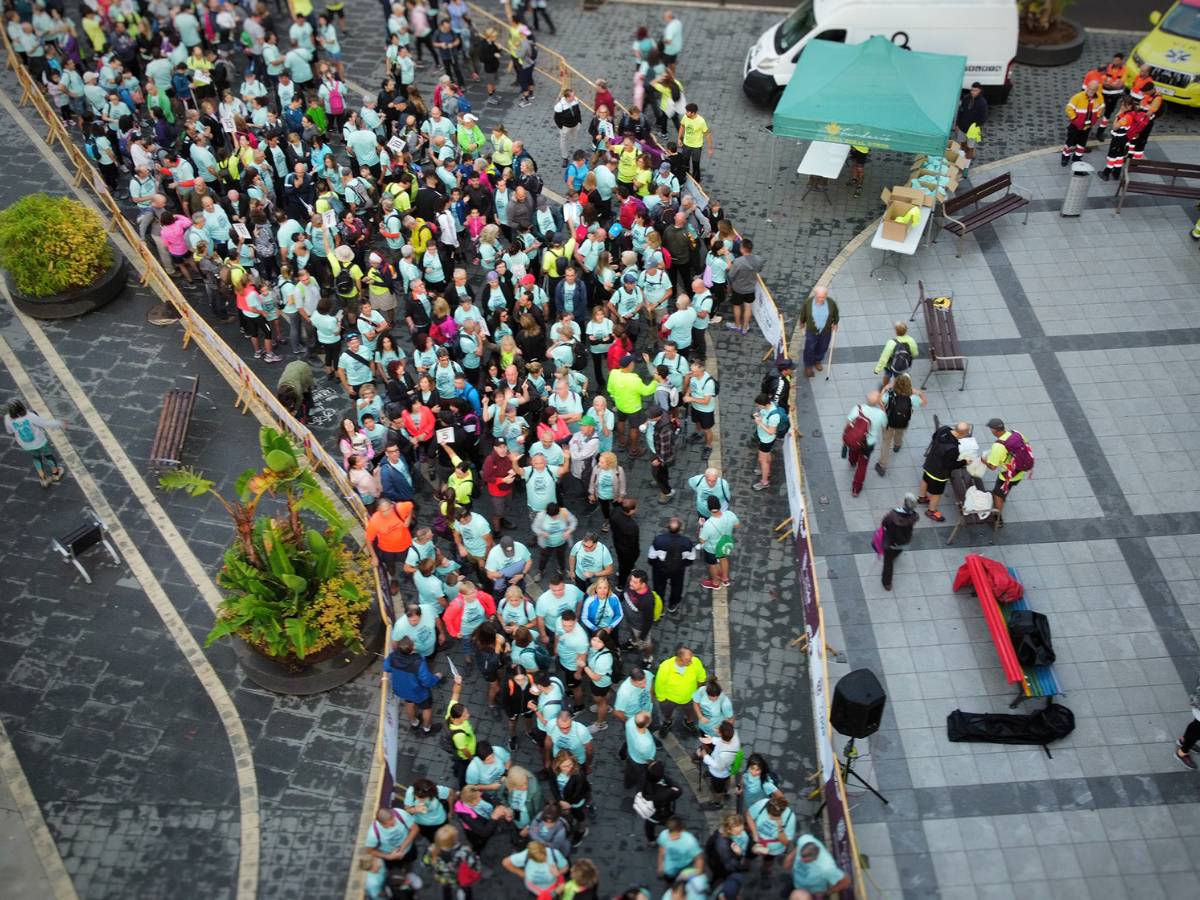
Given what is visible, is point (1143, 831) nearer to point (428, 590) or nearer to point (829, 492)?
point (829, 492)

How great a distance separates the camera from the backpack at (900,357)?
1697cm

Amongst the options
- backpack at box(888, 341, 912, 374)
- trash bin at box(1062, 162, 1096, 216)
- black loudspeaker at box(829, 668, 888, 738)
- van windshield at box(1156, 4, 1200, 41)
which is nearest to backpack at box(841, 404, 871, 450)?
backpack at box(888, 341, 912, 374)

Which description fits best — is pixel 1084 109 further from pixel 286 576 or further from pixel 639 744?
pixel 286 576

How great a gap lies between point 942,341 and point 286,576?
1031 cm

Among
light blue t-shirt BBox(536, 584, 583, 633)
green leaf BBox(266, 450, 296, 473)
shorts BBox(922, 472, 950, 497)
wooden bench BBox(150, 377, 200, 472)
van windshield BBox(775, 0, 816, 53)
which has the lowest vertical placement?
wooden bench BBox(150, 377, 200, 472)

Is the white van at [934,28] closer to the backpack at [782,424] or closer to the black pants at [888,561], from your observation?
the backpack at [782,424]

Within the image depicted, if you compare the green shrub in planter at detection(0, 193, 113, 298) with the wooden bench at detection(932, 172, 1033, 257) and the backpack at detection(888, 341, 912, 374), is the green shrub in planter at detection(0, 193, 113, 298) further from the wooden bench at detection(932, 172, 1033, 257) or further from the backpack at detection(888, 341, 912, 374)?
the wooden bench at detection(932, 172, 1033, 257)

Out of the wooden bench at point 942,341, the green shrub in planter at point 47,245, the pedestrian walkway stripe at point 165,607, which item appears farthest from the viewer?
the green shrub in planter at point 47,245

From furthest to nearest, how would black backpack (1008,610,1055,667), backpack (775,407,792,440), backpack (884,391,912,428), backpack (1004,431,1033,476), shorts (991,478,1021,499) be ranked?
1. backpack (884,391,912,428)
2. backpack (775,407,792,440)
3. shorts (991,478,1021,499)
4. backpack (1004,431,1033,476)
5. black backpack (1008,610,1055,667)

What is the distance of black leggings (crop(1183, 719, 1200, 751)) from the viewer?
1323 cm

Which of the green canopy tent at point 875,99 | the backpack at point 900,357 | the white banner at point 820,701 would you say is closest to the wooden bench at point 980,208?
the green canopy tent at point 875,99

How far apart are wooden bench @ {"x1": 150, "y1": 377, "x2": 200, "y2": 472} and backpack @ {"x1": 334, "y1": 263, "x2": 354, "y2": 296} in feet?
8.46

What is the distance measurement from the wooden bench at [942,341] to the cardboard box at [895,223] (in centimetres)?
149

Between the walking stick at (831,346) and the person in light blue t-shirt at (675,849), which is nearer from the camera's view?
the person in light blue t-shirt at (675,849)
